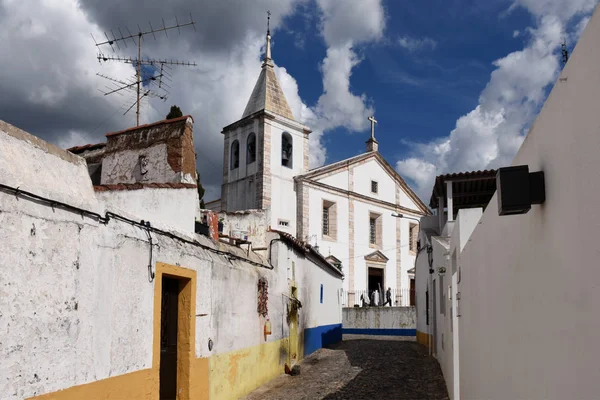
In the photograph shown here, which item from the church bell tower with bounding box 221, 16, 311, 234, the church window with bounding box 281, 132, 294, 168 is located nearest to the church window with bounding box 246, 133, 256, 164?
the church bell tower with bounding box 221, 16, 311, 234

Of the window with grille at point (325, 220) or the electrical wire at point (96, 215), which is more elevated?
the window with grille at point (325, 220)

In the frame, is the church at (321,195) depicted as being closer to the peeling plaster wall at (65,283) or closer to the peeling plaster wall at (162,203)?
the peeling plaster wall at (162,203)

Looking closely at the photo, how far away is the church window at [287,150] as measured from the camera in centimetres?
3045

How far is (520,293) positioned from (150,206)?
6.47 metres

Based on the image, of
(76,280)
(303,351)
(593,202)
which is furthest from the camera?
(303,351)

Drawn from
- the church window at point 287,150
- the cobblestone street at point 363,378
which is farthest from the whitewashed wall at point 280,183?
the cobblestone street at point 363,378

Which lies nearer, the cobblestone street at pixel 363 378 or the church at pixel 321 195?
the cobblestone street at pixel 363 378

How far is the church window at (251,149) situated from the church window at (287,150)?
5.03 feet

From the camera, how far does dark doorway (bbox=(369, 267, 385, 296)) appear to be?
3394cm

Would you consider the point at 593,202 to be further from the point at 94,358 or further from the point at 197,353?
the point at 197,353

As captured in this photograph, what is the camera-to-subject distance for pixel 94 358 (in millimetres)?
6145

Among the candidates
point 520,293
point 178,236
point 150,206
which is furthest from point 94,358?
point 520,293

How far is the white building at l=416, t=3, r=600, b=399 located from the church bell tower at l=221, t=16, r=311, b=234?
2412 cm

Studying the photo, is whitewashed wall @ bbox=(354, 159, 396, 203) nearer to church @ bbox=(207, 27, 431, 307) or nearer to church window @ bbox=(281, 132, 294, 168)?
church @ bbox=(207, 27, 431, 307)
